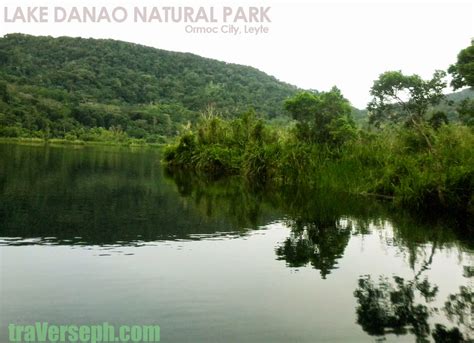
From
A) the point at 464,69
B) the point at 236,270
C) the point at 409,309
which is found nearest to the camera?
the point at 409,309

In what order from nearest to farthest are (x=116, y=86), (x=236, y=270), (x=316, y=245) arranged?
(x=236, y=270)
(x=316, y=245)
(x=116, y=86)

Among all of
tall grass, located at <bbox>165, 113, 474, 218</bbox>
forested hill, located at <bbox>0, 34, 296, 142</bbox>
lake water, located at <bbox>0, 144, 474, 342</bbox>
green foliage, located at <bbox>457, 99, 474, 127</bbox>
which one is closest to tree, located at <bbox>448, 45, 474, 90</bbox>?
green foliage, located at <bbox>457, 99, 474, 127</bbox>

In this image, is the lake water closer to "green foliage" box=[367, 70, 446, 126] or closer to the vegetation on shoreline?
the vegetation on shoreline

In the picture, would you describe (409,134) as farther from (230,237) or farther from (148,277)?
(148,277)

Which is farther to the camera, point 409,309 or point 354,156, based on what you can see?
point 354,156

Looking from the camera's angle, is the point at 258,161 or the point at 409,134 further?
the point at 258,161

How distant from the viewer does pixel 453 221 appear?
40.9 feet

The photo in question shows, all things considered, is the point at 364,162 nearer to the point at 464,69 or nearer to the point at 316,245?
the point at 316,245

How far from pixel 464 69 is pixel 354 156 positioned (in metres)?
18.6

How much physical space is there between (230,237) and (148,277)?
3.30 metres

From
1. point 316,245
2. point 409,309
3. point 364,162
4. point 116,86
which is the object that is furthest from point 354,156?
point 116,86

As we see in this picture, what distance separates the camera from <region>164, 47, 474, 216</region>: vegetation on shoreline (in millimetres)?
14086

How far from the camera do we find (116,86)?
11100 cm

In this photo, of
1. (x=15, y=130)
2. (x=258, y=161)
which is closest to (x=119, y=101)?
(x=15, y=130)
